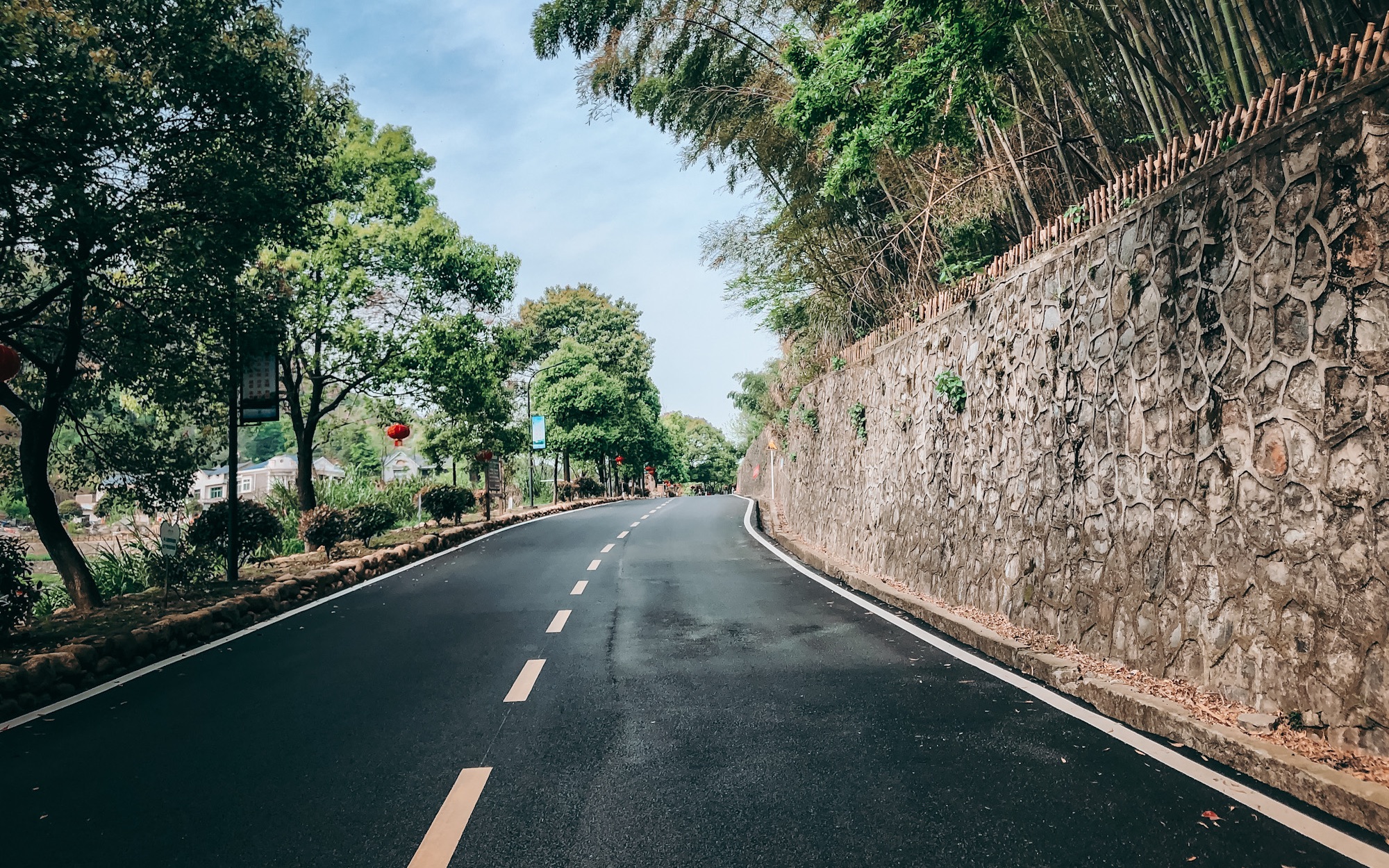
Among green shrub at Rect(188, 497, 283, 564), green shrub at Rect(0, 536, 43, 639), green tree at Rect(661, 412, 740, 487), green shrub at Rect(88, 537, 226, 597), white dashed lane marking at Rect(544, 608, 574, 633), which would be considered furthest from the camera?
green tree at Rect(661, 412, 740, 487)

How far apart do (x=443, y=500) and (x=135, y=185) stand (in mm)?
12898

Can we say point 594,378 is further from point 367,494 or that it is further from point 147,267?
point 147,267

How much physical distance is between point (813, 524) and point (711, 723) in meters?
13.3

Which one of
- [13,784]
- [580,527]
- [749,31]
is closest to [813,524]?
[580,527]

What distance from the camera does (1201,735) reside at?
13.4ft

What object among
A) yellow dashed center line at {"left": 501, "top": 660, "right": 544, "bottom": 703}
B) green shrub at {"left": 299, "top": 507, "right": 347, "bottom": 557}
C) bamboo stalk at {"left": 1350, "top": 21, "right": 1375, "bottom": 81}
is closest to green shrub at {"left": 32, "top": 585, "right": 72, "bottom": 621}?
green shrub at {"left": 299, "top": 507, "right": 347, "bottom": 557}

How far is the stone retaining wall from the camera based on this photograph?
3758 mm

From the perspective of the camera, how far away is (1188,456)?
16.4ft

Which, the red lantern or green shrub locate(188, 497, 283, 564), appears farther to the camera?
green shrub locate(188, 497, 283, 564)

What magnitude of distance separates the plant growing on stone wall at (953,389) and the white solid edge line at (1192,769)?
305 cm

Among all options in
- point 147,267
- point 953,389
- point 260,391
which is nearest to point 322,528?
point 260,391

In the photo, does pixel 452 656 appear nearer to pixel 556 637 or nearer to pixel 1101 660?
pixel 556 637

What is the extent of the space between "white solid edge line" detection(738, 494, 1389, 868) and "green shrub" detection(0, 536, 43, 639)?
7.68 meters

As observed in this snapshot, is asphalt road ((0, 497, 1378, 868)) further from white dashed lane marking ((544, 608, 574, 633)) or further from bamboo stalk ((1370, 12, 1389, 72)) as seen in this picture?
bamboo stalk ((1370, 12, 1389, 72))
